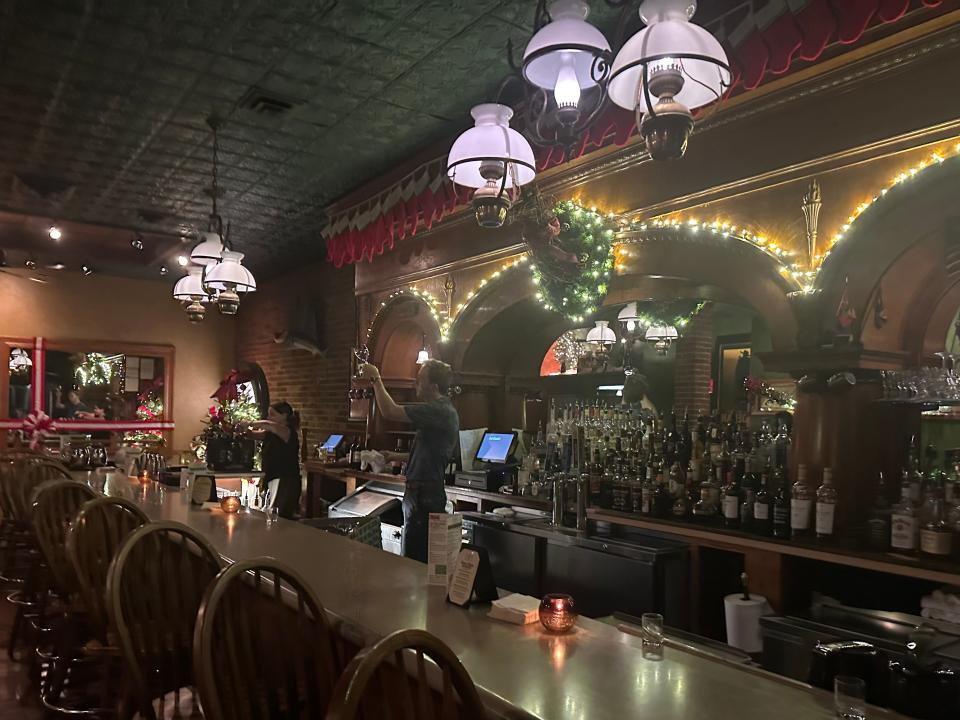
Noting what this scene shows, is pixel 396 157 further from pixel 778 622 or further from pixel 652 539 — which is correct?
pixel 778 622

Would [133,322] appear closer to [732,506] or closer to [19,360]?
[19,360]

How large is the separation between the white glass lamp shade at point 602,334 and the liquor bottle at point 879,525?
3848mm

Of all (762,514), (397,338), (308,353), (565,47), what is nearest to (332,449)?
(397,338)

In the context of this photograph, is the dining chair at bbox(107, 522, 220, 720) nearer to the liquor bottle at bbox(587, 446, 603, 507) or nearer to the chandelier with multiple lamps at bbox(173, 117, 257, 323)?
the liquor bottle at bbox(587, 446, 603, 507)

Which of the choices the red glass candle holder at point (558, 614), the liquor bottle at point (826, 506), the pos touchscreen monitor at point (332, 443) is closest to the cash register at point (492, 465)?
the liquor bottle at point (826, 506)

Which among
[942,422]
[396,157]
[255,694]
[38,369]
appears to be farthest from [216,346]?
[255,694]

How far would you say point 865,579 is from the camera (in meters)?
3.36

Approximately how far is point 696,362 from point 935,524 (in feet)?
14.4

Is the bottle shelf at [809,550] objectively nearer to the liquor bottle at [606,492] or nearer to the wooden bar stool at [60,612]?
the liquor bottle at [606,492]

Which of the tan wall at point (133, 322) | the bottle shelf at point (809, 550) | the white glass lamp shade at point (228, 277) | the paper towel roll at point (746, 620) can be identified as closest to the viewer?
the bottle shelf at point (809, 550)

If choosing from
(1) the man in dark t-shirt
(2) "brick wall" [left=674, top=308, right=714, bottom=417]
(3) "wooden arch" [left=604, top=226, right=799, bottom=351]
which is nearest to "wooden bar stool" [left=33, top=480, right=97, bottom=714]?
(1) the man in dark t-shirt

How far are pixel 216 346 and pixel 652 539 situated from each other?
9.44m

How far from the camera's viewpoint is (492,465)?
17.6 feet

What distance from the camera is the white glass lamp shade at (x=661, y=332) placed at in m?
7.14
